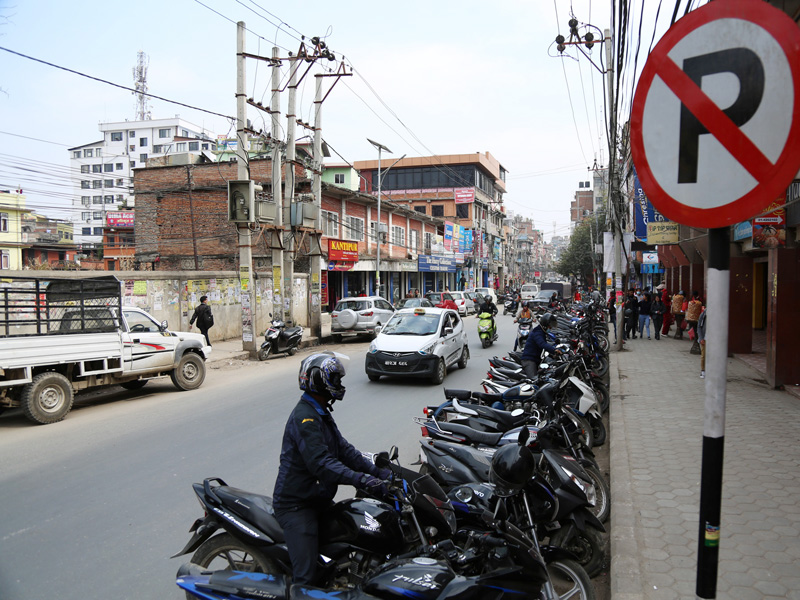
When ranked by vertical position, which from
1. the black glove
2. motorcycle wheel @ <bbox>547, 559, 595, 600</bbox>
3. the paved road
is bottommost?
the paved road

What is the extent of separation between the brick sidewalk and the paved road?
291 cm

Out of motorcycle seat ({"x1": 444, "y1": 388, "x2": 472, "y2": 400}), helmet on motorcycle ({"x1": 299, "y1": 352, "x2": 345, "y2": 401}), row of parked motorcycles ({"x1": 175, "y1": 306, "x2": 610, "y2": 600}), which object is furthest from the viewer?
motorcycle seat ({"x1": 444, "y1": 388, "x2": 472, "y2": 400})

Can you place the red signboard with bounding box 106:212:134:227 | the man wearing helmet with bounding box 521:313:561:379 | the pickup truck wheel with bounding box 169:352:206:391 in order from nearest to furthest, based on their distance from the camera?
the man wearing helmet with bounding box 521:313:561:379, the pickup truck wheel with bounding box 169:352:206:391, the red signboard with bounding box 106:212:134:227

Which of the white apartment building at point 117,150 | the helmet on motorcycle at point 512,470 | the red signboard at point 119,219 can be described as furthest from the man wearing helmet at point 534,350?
the white apartment building at point 117,150

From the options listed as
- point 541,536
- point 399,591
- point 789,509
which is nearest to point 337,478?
point 399,591

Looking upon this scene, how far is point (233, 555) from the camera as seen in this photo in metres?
3.88

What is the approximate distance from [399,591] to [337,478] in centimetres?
73

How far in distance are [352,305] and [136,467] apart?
15.8m

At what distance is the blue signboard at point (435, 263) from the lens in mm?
45816

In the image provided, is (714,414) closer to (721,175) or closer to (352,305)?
(721,175)

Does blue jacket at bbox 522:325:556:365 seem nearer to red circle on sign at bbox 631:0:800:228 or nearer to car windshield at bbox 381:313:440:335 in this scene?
car windshield at bbox 381:313:440:335

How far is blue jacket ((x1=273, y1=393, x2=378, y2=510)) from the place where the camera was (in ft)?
11.3

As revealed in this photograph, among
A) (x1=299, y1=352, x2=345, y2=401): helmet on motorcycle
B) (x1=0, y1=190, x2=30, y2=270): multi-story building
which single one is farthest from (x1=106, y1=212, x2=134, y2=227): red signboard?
(x1=299, y1=352, x2=345, y2=401): helmet on motorcycle

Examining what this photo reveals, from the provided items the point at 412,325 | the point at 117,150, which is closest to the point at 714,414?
the point at 412,325
